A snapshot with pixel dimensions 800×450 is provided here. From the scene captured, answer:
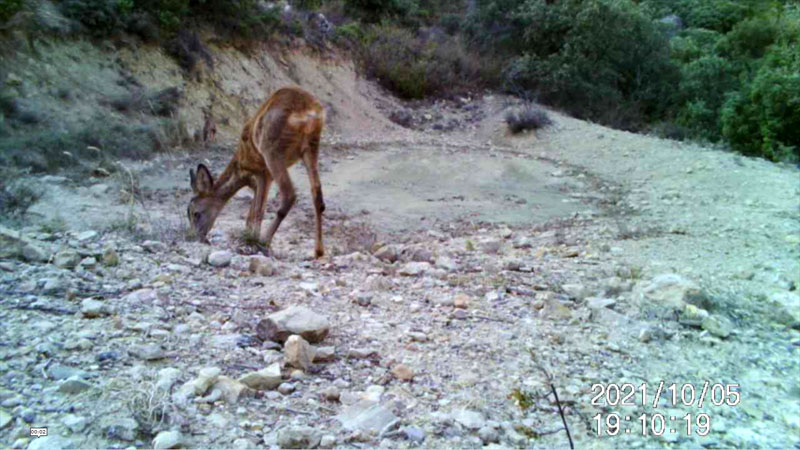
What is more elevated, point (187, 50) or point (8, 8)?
point (8, 8)

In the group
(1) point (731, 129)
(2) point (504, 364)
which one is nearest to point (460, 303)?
(2) point (504, 364)

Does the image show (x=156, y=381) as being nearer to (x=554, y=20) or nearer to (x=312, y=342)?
(x=312, y=342)

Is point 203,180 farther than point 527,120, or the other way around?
point 527,120

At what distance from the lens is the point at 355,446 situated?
301 centimetres

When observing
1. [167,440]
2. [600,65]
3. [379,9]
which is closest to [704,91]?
[600,65]

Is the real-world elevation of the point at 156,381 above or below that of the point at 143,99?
above

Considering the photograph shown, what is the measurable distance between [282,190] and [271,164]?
0.38 metres

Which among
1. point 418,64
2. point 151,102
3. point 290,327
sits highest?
point 290,327

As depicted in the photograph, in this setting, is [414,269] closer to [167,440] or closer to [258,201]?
[258,201]

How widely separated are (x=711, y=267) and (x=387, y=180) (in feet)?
27.1

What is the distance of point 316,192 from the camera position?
8109 millimetres

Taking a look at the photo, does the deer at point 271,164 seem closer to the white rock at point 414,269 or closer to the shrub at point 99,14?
the white rock at point 414,269

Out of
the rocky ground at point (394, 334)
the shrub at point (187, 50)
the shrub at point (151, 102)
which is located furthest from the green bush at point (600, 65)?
the rocky ground at point (394, 334)

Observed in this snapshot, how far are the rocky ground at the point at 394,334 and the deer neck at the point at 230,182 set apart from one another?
0.62m
